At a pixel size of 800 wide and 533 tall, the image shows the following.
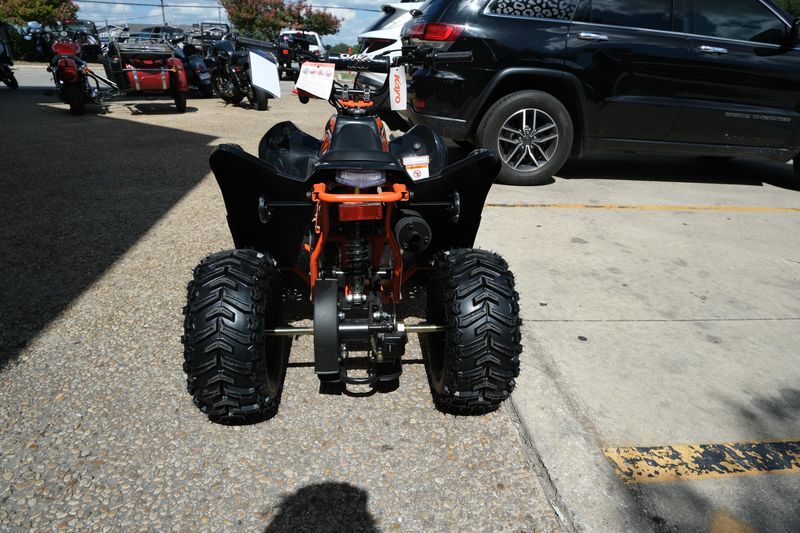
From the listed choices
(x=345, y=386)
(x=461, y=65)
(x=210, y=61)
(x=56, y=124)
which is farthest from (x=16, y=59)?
(x=345, y=386)

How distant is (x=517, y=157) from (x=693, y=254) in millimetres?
2208

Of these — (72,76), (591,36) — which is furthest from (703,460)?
(72,76)

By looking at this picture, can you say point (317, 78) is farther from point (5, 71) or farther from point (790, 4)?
point (790, 4)

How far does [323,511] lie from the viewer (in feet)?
6.26

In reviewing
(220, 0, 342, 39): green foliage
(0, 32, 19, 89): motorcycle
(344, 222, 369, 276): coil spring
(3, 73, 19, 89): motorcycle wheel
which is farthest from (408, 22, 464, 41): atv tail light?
(220, 0, 342, 39): green foliage

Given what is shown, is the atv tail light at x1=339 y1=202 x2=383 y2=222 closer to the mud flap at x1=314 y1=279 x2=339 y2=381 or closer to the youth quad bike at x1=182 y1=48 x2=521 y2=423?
the youth quad bike at x1=182 y1=48 x2=521 y2=423

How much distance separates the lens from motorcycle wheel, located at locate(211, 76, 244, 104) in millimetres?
11375

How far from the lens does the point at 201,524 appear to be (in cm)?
184

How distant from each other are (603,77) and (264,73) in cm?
404

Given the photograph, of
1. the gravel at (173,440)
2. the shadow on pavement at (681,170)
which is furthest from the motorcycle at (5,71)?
the shadow on pavement at (681,170)

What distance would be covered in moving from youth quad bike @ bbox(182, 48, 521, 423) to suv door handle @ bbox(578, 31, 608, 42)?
3618mm

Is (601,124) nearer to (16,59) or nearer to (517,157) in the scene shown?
(517,157)

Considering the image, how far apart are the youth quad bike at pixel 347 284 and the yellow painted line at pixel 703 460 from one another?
57 cm

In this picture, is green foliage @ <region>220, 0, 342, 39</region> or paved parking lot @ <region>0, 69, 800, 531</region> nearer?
paved parking lot @ <region>0, 69, 800, 531</region>
